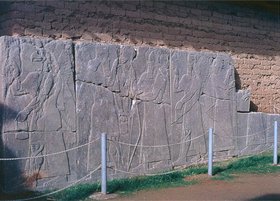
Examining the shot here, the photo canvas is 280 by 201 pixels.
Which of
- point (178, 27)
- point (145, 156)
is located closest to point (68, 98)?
point (145, 156)

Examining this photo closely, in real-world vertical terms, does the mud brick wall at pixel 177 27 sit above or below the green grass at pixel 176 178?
above

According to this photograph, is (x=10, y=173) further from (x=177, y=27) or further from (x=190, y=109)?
(x=177, y=27)

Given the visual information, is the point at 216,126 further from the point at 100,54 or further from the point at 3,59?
the point at 3,59

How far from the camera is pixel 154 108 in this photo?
32.4ft

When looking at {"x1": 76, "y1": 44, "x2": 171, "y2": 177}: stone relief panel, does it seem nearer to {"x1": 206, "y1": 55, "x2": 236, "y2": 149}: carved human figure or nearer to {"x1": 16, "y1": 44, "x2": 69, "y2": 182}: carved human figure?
{"x1": 16, "y1": 44, "x2": 69, "y2": 182}: carved human figure

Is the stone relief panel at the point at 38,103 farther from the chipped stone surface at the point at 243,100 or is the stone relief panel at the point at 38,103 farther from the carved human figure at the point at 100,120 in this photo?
the chipped stone surface at the point at 243,100

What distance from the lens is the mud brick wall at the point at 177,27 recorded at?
30.4ft

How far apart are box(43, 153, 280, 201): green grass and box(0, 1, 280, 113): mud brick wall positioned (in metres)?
1.99

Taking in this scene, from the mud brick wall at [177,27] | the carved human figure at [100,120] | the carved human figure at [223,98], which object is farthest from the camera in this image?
the carved human figure at [223,98]

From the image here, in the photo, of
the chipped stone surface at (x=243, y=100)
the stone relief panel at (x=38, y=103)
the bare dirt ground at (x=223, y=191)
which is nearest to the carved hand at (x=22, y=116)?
the stone relief panel at (x=38, y=103)

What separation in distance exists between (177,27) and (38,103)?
4.21m

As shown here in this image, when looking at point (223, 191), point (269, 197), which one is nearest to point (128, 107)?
point (223, 191)

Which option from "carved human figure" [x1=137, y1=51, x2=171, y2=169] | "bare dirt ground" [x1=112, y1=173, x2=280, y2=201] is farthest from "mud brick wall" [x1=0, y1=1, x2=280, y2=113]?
"bare dirt ground" [x1=112, y1=173, x2=280, y2=201]

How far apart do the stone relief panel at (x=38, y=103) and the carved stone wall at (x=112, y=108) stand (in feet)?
0.05
